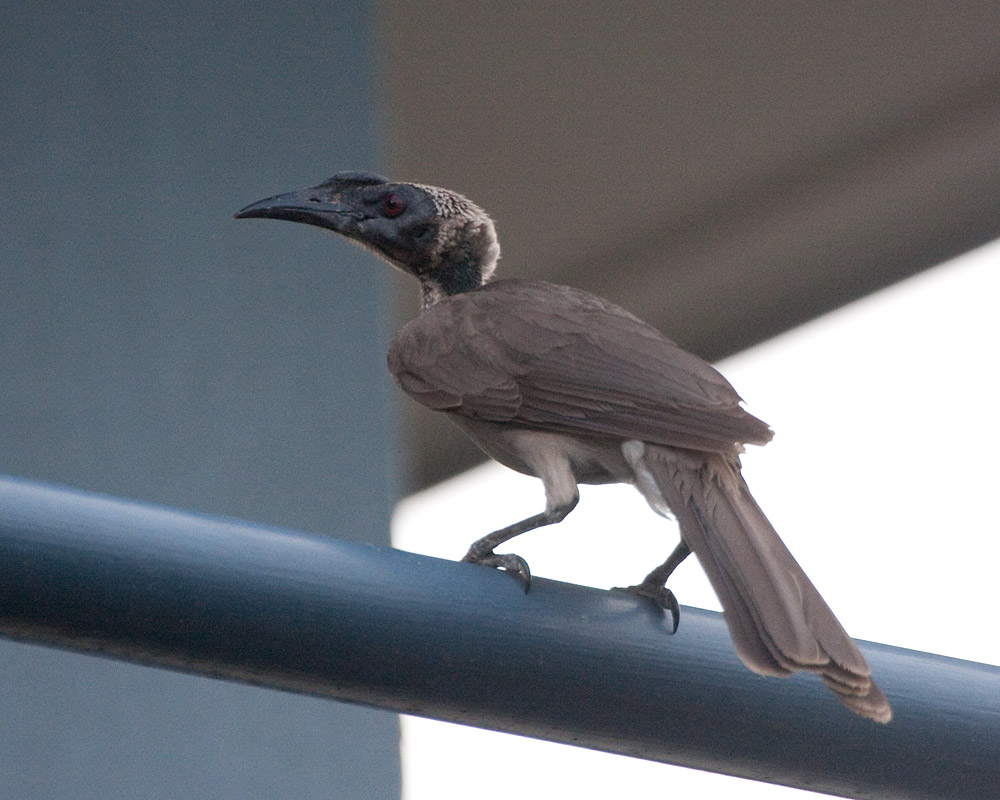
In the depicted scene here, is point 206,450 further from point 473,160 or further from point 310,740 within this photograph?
point 473,160

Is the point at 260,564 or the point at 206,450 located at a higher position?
A: the point at 206,450

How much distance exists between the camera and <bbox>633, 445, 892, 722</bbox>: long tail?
2325mm

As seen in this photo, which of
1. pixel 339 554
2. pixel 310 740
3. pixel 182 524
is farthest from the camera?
pixel 310 740

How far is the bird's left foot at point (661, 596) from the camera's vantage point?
7.98ft

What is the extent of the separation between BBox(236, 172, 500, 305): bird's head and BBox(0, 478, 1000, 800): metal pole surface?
222cm

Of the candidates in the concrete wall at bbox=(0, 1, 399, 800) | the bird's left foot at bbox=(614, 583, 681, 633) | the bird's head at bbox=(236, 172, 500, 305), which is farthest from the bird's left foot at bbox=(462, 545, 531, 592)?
the concrete wall at bbox=(0, 1, 399, 800)

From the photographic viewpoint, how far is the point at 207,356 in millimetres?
4961

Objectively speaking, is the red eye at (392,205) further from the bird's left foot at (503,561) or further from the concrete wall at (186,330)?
the bird's left foot at (503,561)

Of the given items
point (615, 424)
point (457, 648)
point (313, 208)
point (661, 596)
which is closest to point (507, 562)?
point (661, 596)

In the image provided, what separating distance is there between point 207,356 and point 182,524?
296cm

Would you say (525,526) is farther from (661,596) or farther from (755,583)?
(755,583)

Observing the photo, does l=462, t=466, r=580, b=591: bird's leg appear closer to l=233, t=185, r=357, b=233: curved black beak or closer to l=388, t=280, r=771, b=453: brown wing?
l=388, t=280, r=771, b=453: brown wing

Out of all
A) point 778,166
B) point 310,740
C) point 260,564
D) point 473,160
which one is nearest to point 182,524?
point 260,564

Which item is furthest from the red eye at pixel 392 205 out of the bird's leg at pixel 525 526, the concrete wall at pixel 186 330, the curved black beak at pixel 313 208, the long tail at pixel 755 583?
the long tail at pixel 755 583
